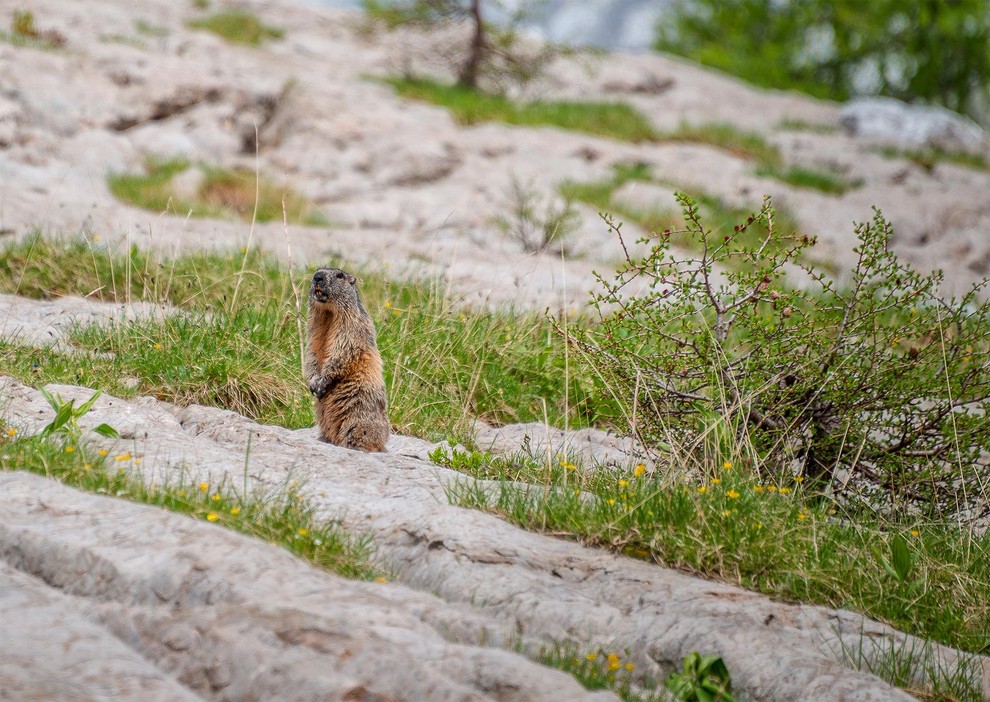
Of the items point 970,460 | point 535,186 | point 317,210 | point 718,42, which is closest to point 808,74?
point 718,42

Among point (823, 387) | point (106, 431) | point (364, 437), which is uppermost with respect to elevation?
point (823, 387)

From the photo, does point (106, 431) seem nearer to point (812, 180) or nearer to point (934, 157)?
point (812, 180)

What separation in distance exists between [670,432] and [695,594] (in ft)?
6.62

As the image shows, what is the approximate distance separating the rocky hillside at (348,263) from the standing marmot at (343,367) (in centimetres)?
28

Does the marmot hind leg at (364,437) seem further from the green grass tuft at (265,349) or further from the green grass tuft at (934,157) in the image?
the green grass tuft at (934,157)

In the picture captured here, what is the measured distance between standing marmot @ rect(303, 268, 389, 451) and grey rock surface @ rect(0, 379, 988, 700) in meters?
0.65

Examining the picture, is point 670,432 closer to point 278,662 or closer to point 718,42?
point 278,662

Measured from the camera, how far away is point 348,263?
9.91m

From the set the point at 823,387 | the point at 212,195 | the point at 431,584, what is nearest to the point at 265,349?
the point at 431,584

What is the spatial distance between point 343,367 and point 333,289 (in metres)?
0.53

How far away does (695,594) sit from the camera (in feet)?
14.4

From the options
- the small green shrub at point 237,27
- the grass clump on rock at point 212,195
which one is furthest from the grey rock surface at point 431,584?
the small green shrub at point 237,27

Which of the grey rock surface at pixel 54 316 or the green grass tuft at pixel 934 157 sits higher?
the green grass tuft at pixel 934 157

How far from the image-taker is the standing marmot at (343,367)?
236 inches
